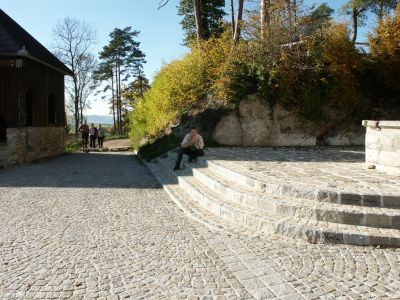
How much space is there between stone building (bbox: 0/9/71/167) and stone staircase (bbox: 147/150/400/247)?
940 centimetres

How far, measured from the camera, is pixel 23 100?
15328mm

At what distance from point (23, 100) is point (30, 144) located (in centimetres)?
180

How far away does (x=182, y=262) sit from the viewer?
14.9 feet

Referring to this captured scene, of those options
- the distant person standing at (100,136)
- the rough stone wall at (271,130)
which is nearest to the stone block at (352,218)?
the rough stone wall at (271,130)

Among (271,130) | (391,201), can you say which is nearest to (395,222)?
(391,201)

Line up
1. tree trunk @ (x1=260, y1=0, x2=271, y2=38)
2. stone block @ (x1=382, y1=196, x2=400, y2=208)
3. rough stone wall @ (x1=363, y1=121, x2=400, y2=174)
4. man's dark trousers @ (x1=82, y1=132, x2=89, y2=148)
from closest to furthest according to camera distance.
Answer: stone block @ (x1=382, y1=196, x2=400, y2=208)
rough stone wall @ (x1=363, y1=121, x2=400, y2=174)
tree trunk @ (x1=260, y1=0, x2=271, y2=38)
man's dark trousers @ (x1=82, y1=132, x2=89, y2=148)

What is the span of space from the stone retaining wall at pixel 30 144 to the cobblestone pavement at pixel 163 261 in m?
7.36

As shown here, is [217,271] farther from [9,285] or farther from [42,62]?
[42,62]

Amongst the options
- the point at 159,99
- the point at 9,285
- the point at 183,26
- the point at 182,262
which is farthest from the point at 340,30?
the point at 183,26

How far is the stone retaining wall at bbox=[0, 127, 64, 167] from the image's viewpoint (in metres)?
13.8

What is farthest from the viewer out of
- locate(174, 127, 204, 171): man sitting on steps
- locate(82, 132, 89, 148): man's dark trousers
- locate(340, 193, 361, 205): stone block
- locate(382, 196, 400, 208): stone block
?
locate(82, 132, 89, 148): man's dark trousers

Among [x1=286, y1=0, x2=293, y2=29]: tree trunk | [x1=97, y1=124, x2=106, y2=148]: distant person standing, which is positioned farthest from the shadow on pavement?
[x1=97, y1=124, x2=106, y2=148]: distant person standing

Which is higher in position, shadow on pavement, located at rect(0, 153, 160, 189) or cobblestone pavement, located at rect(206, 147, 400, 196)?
cobblestone pavement, located at rect(206, 147, 400, 196)

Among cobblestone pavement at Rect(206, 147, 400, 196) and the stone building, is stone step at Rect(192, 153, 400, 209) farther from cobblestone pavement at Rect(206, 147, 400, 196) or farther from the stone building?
the stone building
